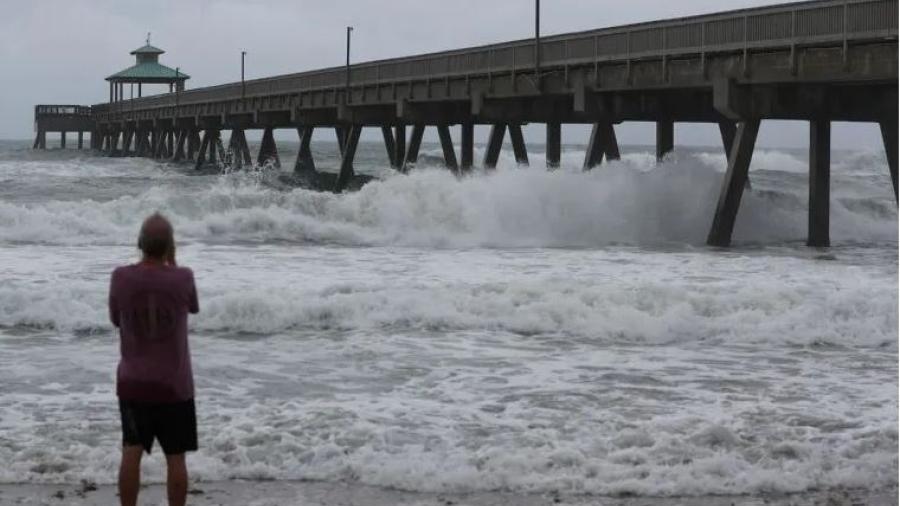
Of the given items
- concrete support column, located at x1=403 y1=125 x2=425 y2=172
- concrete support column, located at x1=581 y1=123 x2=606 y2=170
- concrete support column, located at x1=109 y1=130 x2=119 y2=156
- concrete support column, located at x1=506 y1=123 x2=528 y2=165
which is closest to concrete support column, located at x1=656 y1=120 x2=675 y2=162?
concrete support column, located at x1=581 y1=123 x2=606 y2=170

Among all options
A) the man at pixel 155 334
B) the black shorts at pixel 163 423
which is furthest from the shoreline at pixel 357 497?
the man at pixel 155 334

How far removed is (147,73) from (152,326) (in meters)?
85.0

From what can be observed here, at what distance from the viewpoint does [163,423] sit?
18.1 ft

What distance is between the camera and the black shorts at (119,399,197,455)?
5488 millimetres

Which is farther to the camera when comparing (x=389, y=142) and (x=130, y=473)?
(x=389, y=142)

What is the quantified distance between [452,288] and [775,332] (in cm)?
381

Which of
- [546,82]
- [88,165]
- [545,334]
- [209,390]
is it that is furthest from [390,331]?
[88,165]

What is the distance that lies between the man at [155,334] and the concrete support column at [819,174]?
19.0 metres

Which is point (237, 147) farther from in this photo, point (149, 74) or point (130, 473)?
point (130, 473)

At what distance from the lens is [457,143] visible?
11962 centimetres

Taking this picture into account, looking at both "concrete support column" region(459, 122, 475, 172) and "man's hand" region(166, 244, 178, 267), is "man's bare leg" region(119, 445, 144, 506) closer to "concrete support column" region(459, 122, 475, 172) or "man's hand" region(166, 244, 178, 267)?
"man's hand" region(166, 244, 178, 267)

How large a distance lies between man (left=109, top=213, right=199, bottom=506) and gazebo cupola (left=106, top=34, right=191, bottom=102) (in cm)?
8311

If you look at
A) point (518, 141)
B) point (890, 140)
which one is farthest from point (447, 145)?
point (890, 140)

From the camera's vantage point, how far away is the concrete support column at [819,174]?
75.4 feet
